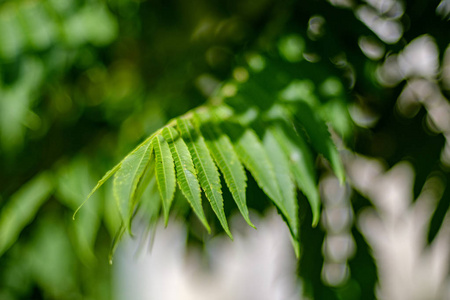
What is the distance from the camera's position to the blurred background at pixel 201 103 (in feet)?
2.09

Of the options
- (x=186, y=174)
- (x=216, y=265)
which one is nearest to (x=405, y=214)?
(x=216, y=265)

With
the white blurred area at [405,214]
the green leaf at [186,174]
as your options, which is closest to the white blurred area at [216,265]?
the white blurred area at [405,214]

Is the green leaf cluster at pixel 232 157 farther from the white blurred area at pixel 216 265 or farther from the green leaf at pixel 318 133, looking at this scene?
the white blurred area at pixel 216 265

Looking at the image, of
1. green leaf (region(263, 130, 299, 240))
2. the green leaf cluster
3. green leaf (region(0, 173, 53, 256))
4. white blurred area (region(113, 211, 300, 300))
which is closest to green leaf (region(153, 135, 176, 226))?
Result: the green leaf cluster

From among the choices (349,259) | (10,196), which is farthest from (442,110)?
(10,196)

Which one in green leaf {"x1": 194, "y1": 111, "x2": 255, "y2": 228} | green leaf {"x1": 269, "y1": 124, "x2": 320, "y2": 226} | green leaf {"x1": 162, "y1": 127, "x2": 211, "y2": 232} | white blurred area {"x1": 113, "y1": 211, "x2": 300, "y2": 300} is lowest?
white blurred area {"x1": 113, "y1": 211, "x2": 300, "y2": 300}

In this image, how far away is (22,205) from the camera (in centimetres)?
72

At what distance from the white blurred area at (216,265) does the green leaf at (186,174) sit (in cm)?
25

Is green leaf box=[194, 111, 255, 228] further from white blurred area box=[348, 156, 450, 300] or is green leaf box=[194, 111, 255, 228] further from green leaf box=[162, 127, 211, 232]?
white blurred area box=[348, 156, 450, 300]

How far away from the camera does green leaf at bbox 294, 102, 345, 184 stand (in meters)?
0.48

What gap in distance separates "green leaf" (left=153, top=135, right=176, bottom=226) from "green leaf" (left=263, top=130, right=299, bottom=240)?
110mm

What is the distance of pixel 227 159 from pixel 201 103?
0.35 metres

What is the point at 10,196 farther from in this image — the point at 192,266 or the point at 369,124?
the point at 369,124

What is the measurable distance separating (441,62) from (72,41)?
513 mm
